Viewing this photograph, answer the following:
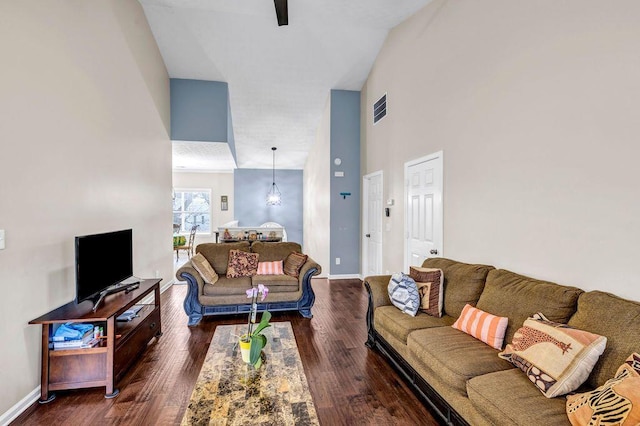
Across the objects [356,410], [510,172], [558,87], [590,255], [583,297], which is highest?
[558,87]

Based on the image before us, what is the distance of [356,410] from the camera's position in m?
2.20

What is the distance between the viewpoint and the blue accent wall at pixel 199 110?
18.3ft

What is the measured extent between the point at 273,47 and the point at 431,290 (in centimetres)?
439

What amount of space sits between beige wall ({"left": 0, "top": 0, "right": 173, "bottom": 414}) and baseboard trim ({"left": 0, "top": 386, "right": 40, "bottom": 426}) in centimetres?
4

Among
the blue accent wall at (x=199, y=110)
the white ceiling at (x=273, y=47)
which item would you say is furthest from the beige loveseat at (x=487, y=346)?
the blue accent wall at (x=199, y=110)

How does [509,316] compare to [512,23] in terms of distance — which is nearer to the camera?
[509,316]

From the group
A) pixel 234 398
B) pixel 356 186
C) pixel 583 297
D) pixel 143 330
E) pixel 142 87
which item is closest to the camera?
pixel 234 398

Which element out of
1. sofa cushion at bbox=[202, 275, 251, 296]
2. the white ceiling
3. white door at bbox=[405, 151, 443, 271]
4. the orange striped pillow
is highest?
the white ceiling

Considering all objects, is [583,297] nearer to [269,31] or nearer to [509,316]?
[509,316]

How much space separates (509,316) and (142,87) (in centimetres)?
489

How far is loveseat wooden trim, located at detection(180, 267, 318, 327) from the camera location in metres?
3.79

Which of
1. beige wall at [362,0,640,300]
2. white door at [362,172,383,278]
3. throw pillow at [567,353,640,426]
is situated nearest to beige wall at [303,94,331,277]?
white door at [362,172,383,278]

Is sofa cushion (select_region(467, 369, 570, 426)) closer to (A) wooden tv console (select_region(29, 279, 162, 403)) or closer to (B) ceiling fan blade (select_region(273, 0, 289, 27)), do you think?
(A) wooden tv console (select_region(29, 279, 162, 403))

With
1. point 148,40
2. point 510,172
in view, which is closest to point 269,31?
point 148,40
